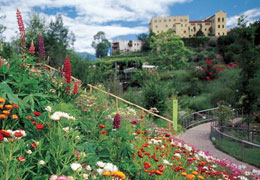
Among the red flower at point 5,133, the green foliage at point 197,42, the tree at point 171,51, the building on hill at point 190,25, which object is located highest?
the building on hill at point 190,25

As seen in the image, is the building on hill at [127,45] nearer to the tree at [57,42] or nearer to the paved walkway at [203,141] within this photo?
the tree at [57,42]

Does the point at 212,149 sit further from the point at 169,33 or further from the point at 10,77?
the point at 169,33

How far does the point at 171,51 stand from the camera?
31.8m

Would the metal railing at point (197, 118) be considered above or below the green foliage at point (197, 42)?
below

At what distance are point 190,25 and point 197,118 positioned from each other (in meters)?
71.3

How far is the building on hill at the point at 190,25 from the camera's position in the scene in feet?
241

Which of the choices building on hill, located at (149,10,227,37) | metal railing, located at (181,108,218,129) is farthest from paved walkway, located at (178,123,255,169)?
building on hill, located at (149,10,227,37)

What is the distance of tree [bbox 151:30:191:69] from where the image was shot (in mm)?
30344

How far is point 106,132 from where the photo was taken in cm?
308

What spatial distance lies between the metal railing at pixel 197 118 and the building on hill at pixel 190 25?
62035 millimetres

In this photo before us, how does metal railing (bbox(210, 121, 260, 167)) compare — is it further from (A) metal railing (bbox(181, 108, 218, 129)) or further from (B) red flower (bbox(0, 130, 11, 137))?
(B) red flower (bbox(0, 130, 11, 137))

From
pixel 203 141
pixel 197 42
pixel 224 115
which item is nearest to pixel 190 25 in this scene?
pixel 197 42

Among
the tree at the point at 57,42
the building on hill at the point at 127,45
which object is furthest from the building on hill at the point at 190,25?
the tree at the point at 57,42

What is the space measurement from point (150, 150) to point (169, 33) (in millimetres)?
31196
